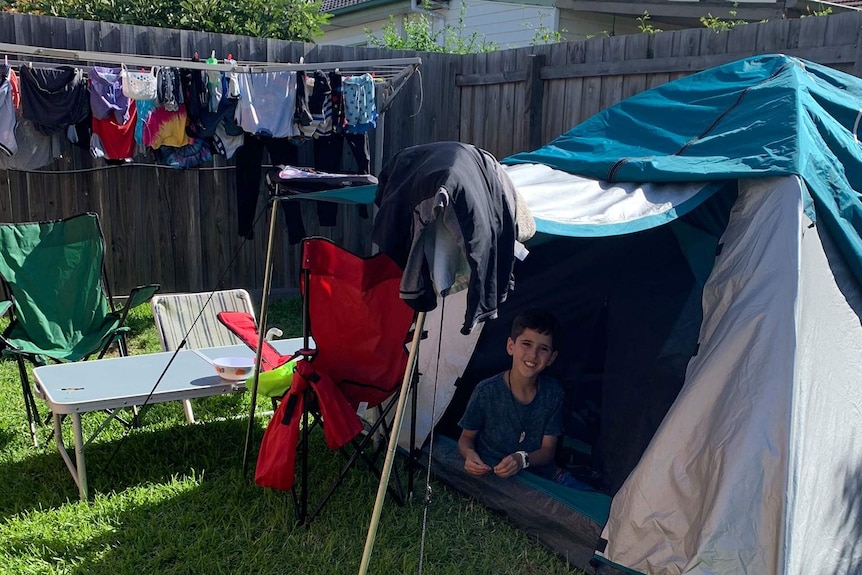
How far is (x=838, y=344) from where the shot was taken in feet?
7.96

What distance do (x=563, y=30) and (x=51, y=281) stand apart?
6.82 metres

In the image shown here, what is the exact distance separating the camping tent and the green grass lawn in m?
0.27

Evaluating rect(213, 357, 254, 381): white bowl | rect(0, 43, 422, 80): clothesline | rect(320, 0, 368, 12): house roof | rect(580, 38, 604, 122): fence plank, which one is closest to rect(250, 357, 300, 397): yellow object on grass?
rect(213, 357, 254, 381): white bowl

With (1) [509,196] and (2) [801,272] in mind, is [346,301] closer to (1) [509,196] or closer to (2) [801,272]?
(1) [509,196]

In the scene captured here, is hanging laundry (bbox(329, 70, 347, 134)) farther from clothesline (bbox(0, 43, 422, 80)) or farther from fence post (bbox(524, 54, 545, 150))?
fence post (bbox(524, 54, 545, 150))

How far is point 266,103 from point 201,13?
3.28m

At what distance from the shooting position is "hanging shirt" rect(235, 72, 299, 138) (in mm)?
5062

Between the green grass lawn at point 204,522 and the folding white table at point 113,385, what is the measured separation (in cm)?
12

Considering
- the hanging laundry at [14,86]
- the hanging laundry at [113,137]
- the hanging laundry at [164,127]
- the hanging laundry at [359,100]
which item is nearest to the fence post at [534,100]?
the hanging laundry at [359,100]

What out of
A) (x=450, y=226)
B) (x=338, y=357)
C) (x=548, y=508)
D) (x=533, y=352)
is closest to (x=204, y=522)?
(x=338, y=357)

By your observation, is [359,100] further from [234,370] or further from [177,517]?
[177,517]

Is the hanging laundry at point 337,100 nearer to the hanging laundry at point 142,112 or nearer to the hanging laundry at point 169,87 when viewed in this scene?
the hanging laundry at point 169,87

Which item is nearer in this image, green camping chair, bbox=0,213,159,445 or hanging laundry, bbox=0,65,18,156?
green camping chair, bbox=0,213,159,445

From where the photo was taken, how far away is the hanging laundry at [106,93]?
4688 mm
